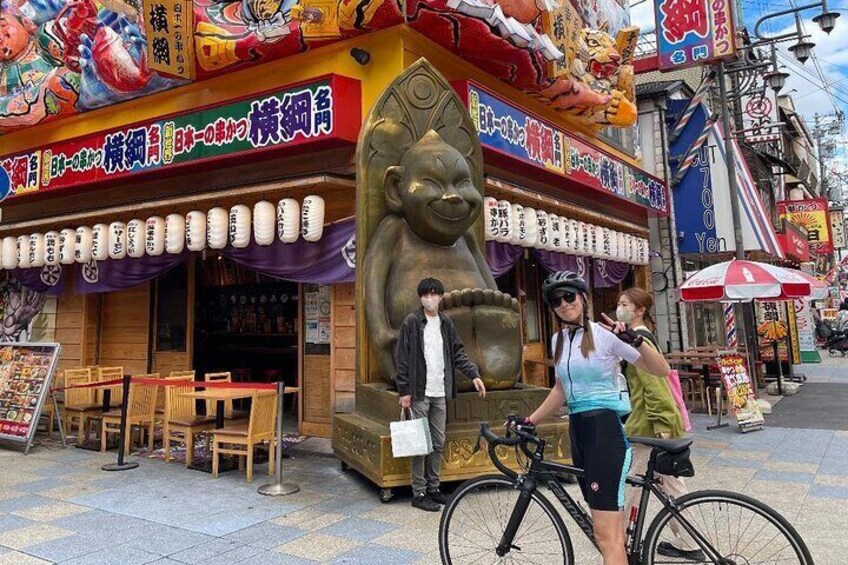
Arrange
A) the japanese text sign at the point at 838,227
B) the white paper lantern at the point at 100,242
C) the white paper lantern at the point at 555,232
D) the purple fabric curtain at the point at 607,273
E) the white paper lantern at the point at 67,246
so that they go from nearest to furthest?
the white paper lantern at the point at 100,242 → the white paper lantern at the point at 67,246 → the white paper lantern at the point at 555,232 → the purple fabric curtain at the point at 607,273 → the japanese text sign at the point at 838,227

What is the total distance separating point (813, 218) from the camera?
2208cm

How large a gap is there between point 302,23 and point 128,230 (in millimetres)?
3829

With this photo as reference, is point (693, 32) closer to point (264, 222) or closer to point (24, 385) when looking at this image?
point (264, 222)

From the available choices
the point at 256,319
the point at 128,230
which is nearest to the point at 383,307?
the point at 128,230

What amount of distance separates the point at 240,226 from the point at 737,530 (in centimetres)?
644

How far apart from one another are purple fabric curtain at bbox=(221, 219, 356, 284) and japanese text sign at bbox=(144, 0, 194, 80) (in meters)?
2.69

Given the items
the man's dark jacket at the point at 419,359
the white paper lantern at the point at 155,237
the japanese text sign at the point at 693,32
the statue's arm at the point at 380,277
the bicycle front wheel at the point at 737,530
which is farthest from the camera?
the japanese text sign at the point at 693,32

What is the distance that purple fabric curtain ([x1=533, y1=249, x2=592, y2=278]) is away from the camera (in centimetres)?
998

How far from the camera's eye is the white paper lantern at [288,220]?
7324mm

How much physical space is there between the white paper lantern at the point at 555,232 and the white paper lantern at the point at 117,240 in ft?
20.8

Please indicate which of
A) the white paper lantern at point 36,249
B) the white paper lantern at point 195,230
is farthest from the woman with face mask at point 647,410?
the white paper lantern at point 36,249

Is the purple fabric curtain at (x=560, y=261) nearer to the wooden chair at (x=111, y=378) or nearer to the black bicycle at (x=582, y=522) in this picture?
the black bicycle at (x=582, y=522)

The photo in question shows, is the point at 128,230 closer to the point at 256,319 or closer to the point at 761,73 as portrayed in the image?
the point at 256,319

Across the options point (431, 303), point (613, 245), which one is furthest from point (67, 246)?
point (613, 245)
